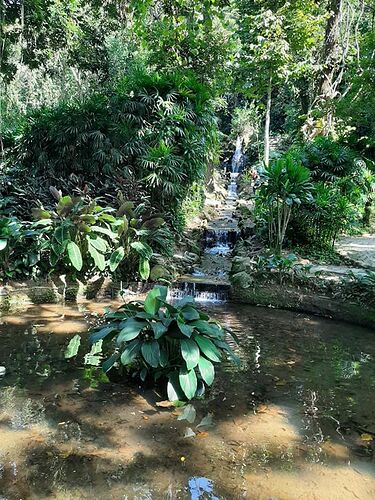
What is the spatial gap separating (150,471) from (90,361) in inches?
62.6

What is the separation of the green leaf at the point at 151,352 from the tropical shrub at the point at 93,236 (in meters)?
2.65

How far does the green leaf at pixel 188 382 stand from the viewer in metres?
2.86

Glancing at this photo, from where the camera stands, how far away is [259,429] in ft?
9.10

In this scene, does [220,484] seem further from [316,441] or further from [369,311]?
[369,311]

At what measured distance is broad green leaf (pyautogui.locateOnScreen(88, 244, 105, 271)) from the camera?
5.64 meters

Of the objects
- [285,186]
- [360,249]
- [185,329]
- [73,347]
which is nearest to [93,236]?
[73,347]

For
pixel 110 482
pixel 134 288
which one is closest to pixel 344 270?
pixel 134 288

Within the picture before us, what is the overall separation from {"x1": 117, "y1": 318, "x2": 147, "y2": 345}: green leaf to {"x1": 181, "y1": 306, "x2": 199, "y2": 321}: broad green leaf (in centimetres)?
30

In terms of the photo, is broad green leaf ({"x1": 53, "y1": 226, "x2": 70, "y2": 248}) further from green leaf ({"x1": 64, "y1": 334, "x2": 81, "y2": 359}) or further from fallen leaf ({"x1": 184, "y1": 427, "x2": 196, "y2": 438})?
fallen leaf ({"x1": 184, "y1": 427, "x2": 196, "y2": 438})

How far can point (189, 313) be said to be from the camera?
3.17m

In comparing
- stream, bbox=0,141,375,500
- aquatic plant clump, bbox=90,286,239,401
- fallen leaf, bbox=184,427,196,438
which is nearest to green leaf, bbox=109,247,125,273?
stream, bbox=0,141,375,500

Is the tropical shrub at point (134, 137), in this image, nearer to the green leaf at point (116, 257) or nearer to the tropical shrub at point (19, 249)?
the green leaf at point (116, 257)

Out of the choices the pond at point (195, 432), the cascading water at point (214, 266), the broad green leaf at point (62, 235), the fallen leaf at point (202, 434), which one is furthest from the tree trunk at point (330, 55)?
the fallen leaf at point (202, 434)

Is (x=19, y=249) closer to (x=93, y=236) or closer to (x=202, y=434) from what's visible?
(x=93, y=236)
